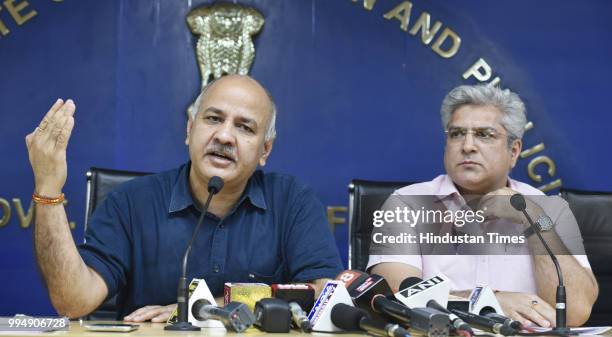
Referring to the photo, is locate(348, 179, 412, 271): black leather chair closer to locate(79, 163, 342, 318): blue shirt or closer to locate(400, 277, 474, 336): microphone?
locate(79, 163, 342, 318): blue shirt

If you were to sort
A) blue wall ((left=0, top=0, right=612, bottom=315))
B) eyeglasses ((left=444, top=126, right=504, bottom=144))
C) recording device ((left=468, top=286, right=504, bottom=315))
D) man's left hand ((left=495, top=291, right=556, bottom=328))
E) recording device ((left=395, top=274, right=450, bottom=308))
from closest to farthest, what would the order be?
recording device ((left=395, top=274, right=450, bottom=308)) → recording device ((left=468, top=286, right=504, bottom=315)) → man's left hand ((left=495, top=291, right=556, bottom=328)) → eyeglasses ((left=444, top=126, right=504, bottom=144)) → blue wall ((left=0, top=0, right=612, bottom=315))

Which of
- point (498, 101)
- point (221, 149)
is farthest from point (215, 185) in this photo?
point (498, 101)

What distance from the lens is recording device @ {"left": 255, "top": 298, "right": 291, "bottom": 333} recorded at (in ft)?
5.57

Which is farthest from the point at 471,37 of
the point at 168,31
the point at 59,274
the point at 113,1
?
the point at 59,274

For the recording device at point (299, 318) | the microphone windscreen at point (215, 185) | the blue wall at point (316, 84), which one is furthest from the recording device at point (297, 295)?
the blue wall at point (316, 84)

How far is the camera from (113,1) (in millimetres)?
3660

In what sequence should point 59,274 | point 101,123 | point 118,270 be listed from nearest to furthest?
point 59,274 < point 118,270 < point 101,123

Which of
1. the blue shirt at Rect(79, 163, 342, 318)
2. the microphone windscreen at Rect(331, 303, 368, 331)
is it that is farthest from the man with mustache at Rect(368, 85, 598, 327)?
the microphone windscreen at Rect(331, 303, 368, 331)

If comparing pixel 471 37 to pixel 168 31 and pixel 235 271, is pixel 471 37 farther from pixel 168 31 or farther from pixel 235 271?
pixel 235 271

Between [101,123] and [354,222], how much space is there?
4.21 ft

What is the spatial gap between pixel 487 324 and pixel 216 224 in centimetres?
96

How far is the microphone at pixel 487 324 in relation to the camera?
1.67 m

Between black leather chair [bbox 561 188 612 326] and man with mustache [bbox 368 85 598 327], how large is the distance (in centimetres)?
12

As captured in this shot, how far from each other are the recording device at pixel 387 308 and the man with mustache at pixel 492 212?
0.78 meters
